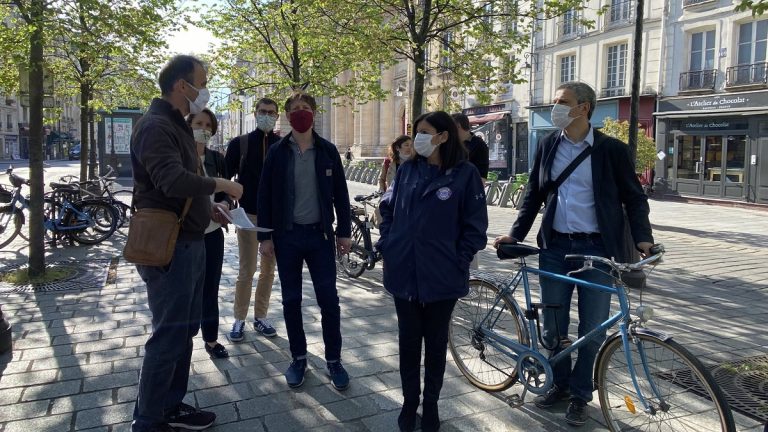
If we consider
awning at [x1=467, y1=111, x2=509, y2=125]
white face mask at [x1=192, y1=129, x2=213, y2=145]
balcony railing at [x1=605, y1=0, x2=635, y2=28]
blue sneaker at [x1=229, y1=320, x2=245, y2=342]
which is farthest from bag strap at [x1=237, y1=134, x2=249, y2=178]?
awning at [x1=467, y1=111, x2=509, y2=125]

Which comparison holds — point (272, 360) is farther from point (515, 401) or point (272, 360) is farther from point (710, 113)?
point (710, 113)

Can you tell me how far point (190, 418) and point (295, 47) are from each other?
35.7 feet

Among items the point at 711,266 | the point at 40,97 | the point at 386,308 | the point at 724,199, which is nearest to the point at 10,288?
the point at 40,97

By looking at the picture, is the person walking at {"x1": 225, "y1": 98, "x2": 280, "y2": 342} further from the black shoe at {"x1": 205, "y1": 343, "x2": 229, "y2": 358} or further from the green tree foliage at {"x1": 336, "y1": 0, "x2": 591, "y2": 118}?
the green tree foliage at {"x1": 336, "y1": 0, "x2": 591, "y2": 118}

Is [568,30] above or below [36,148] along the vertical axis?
above

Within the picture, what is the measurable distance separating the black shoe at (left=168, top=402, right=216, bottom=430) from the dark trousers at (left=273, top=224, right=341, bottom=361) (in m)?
0.79

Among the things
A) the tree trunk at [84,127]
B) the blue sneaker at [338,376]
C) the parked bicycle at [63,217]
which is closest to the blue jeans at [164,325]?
the blue sneaker at [338,376]

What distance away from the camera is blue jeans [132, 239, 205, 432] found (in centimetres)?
295

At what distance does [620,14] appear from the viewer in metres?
24.0

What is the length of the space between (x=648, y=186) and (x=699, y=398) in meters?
21.8

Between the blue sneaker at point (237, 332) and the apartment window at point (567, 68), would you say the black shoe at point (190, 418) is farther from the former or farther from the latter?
the apartment window at point (567, 68)

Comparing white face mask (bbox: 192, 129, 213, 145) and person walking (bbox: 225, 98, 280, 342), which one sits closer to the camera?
white face mask (bbox: 192, 129, 213, 145)

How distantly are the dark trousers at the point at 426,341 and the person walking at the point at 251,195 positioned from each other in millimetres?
1868

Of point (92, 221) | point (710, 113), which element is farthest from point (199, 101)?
point (710, 113)
